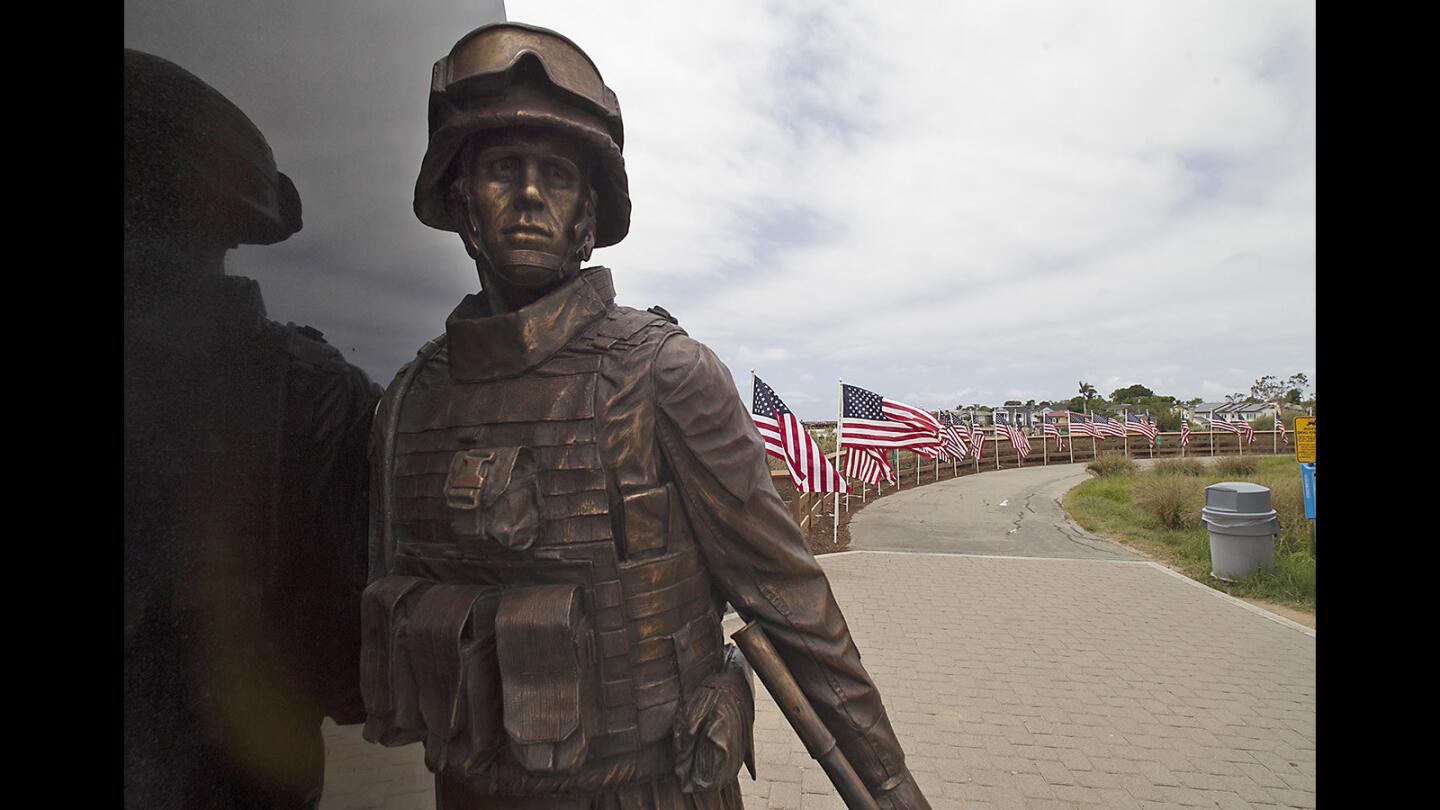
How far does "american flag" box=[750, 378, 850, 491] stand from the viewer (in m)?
9.10

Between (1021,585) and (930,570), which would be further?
(930,570)

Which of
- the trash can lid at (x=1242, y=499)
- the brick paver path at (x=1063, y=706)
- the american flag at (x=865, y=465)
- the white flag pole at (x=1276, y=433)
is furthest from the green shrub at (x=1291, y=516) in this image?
the white flag pole at (x=1276, y=433)

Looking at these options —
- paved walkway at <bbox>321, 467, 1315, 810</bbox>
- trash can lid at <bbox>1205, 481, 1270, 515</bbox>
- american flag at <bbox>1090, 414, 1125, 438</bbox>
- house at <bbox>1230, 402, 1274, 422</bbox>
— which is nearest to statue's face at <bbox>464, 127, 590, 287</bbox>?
paved walkway at <bbox>321, 467, 1315, 810</bbox>

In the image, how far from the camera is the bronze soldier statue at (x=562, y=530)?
145cm

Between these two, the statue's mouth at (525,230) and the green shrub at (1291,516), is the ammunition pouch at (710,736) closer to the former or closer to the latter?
the statue's mouth at (525,230)

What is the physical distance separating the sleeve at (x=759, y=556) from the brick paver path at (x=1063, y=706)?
137 centimetres

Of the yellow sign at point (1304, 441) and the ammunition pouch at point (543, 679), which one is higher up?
the yellow sign at point (1304, 441)

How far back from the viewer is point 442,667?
1445mm

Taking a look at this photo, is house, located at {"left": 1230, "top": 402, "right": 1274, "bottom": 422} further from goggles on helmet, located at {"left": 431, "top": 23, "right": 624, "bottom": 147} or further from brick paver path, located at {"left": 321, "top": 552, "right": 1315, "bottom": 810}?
goggles on helmet, located at {"left": 431, "top": 23, "right": 624, "bottom": 147}

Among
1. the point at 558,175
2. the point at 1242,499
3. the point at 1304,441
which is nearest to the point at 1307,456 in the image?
the point at 1304,441

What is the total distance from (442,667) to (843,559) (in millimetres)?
9541
